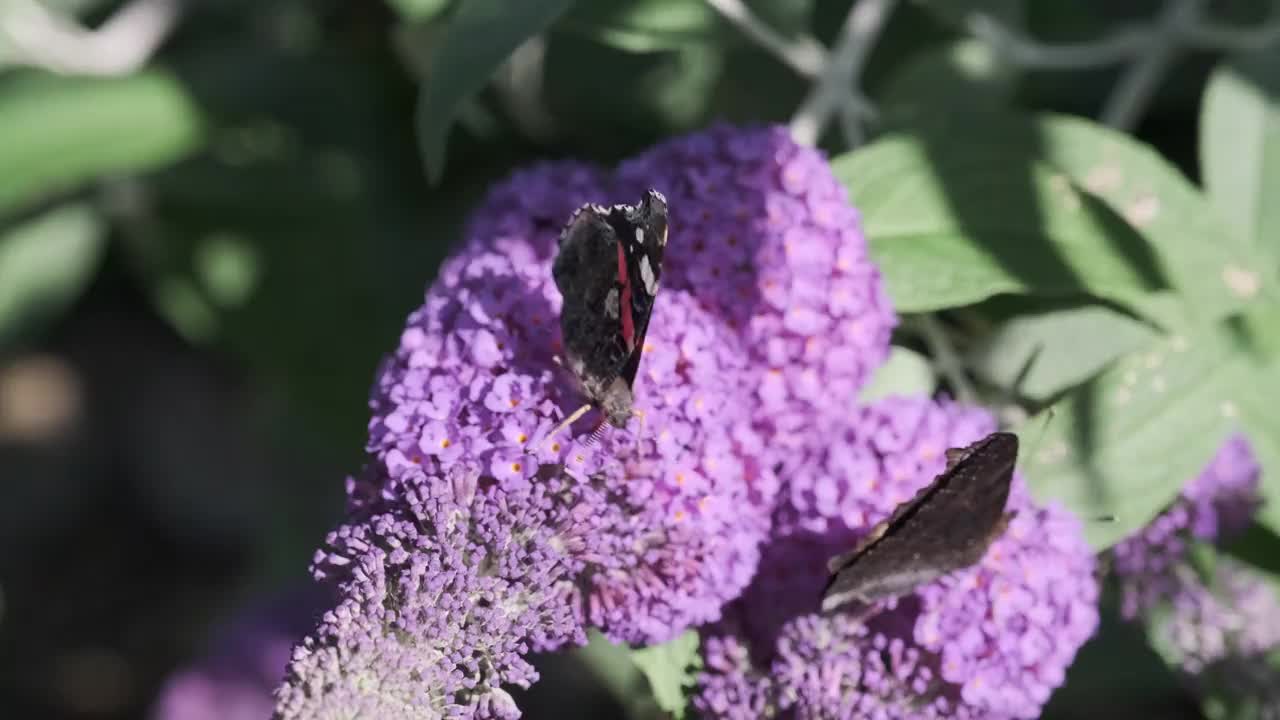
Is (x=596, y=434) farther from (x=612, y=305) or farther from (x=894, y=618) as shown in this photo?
(x=894, y=618)

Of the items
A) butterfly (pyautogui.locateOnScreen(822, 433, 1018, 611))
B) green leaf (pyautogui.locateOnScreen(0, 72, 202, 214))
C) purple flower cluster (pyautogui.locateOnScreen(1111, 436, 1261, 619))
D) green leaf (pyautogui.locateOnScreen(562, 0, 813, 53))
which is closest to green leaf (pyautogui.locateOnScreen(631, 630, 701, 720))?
butterfly (pyautogui.locateOnScreen(822, 433, 1018, 611))

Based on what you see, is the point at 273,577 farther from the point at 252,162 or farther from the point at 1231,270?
the point at 1231,270

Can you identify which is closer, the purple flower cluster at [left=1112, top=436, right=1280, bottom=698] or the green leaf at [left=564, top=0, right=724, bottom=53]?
the purple flower cluster at [left=1112, top=436, right=1280, bottom=698]

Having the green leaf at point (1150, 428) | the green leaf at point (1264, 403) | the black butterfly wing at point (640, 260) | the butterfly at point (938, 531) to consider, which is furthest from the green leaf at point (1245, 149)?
the black butterfly wing at point (640, 260)

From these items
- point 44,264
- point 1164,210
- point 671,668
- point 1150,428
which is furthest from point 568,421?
point 44,264

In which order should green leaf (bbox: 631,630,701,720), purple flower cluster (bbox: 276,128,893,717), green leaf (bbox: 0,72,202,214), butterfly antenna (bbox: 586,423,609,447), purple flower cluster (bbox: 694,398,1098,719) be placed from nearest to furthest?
purple flower cluster (bbox: 276,128,893,717) → butterfly antenna (bbox: 586,423,609,447) → purple flower cluster (bbox: 694,398,1098,719) → green leaf (bbox: 631,630,701,720) → green leaf (bbox: 0,72,202,214)

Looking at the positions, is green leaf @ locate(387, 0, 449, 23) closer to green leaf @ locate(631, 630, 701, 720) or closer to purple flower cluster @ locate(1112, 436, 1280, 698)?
green leaf @ locate(631, 630, 701, 720)
